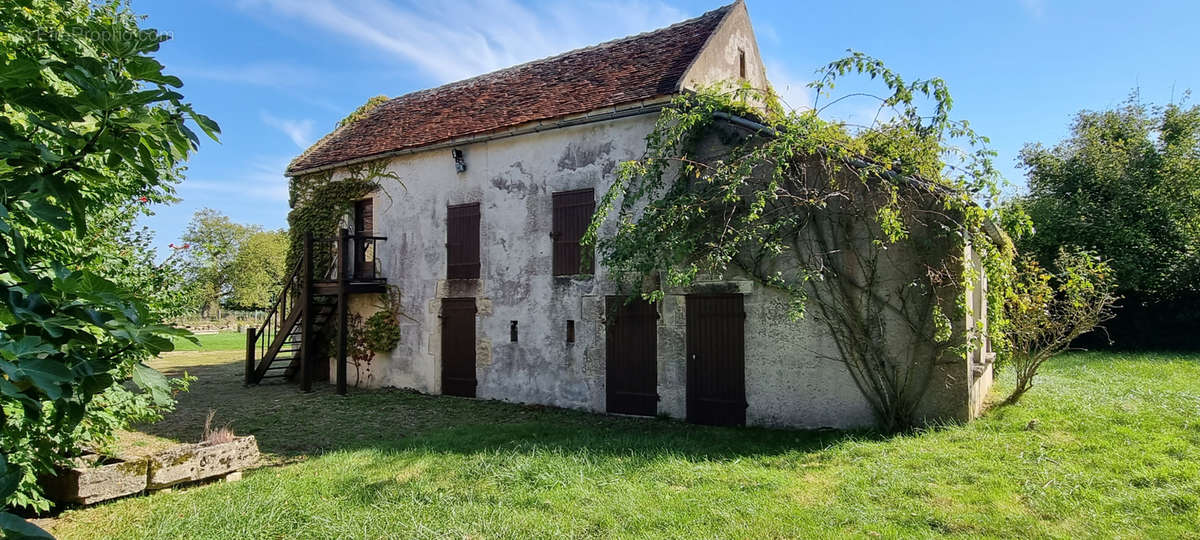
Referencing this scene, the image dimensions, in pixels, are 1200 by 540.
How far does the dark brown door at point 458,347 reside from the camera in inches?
444

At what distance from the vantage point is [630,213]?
30.7ft

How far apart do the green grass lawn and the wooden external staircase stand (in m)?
3.60

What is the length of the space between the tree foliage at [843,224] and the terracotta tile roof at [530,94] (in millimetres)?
1523

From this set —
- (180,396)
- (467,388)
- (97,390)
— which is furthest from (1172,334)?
(180,396)

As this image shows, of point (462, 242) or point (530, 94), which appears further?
point (530, 94)

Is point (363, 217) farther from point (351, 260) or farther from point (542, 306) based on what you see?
point (542, 306)

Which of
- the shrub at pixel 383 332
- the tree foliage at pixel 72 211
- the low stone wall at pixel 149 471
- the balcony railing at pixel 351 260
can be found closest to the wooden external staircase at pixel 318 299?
the balcony railing at pixel 351 260

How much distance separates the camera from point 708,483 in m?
5.53

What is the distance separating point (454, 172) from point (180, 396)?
22.2ft

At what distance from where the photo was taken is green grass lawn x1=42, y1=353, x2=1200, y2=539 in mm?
4523

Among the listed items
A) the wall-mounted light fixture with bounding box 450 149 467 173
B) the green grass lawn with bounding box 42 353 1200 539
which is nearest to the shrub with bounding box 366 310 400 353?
the wall-mounted light fixture with bounding box 450 149 467 173

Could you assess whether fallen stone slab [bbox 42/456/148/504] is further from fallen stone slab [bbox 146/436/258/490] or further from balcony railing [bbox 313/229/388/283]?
balcony railing [bbox 313/229/388/283]

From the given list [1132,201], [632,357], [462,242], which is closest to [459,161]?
[462,242]

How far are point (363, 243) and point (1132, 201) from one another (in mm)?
19411
